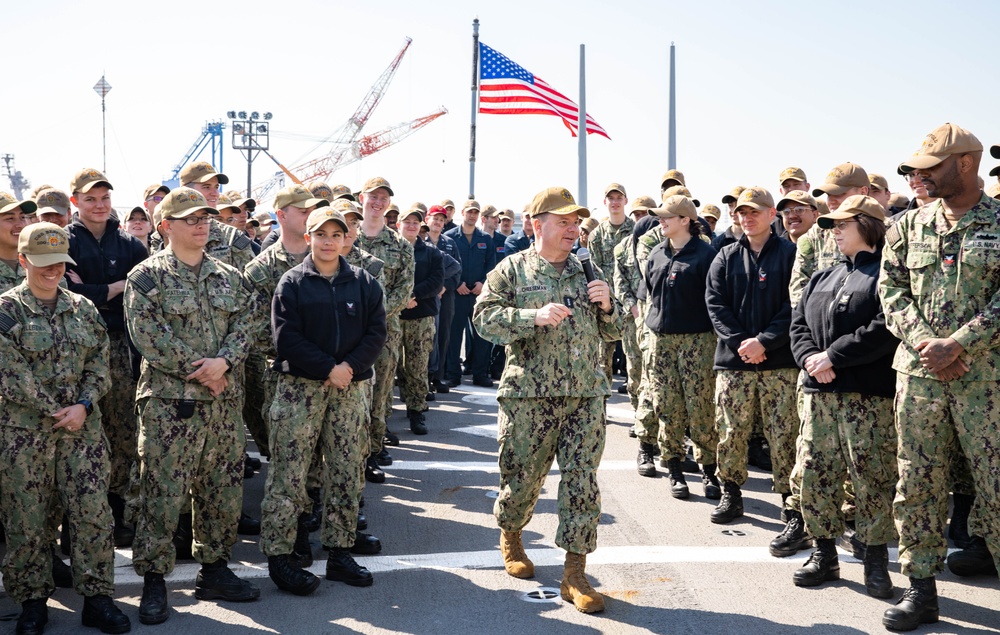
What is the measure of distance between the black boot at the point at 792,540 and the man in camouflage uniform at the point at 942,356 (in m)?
1.06

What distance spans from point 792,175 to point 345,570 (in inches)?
229

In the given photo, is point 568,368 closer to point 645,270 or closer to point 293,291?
point 293,291

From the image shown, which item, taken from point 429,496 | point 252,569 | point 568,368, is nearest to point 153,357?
point 252,569

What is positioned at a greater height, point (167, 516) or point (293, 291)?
point (293, 291)

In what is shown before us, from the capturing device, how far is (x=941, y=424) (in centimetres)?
479

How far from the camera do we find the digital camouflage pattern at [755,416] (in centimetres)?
638

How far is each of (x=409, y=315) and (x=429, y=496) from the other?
2590 millimetres

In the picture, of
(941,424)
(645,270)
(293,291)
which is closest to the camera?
(941,424)

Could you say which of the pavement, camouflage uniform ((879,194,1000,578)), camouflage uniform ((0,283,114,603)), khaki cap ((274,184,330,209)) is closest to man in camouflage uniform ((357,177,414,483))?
the pavement

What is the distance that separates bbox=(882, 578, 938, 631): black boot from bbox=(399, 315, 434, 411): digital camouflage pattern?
18.4 feet

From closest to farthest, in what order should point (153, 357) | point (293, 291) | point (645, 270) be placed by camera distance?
point (153, 357) → point (293, 291) → point (645, 270)

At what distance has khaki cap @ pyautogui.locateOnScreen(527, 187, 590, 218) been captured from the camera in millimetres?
5316

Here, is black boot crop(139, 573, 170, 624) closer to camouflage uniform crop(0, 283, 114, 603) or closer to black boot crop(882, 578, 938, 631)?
camouflage uniform crop(0, 283, 114, 603)

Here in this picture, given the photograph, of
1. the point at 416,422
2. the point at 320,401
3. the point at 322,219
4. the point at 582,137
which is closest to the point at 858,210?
the point at 322,219
